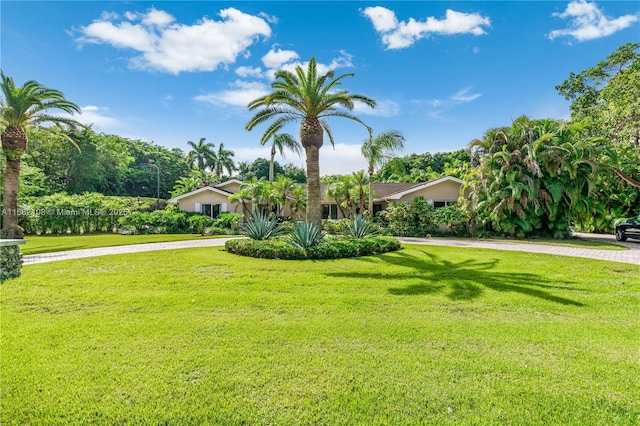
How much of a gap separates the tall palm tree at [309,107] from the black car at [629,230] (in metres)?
14.9

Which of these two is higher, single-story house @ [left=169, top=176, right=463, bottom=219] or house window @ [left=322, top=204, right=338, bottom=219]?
single-story house @ [left=169, top=176, right=463, bottom=219]

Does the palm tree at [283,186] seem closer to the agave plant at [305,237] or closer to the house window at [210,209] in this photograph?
the house window at [210,209]

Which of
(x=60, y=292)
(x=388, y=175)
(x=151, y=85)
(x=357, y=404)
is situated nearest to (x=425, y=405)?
(x=357, y=404)

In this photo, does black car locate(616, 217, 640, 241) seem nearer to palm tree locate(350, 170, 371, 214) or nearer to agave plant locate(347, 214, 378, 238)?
agave plant locate(347, 214, 378, 238)

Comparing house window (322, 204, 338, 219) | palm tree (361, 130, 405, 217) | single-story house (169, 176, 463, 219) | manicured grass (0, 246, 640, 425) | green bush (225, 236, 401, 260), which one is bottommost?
manicured grass (0, 246, 640, 425)

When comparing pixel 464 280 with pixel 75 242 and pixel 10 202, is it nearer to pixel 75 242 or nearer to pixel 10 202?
pixel 75 242

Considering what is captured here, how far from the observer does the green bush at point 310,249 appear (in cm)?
1110

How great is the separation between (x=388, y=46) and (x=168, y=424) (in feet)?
57.5

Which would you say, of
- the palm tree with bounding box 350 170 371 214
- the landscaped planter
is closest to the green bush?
the landscaped planter

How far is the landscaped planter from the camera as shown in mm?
7596

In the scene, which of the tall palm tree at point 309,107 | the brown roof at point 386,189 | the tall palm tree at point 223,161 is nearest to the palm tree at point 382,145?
the brown roof at point 386,189

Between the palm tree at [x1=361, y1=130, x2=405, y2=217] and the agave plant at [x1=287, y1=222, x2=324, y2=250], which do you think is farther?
the palm tree at [x1=361, y1=130, x2=405, y2=217]

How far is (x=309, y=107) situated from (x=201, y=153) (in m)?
41.1

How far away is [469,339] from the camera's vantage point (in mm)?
4469
